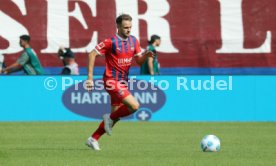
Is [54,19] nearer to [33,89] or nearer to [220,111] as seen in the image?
[33,89]

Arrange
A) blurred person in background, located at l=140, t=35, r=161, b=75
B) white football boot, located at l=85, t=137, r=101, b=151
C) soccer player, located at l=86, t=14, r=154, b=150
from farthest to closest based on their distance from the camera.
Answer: blurred person in background, located at l=140, t=35, r=161, b=75, soccer player, located at l=86, t=14, r=154, b=150, white football boot, located at l=85, t=137, r=101, b=151

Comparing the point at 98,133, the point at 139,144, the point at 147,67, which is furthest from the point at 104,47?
the point at 147,67

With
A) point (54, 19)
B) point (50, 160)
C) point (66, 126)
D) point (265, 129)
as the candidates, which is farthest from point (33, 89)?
point (50, 160)

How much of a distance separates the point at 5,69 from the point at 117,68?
29.4 ft

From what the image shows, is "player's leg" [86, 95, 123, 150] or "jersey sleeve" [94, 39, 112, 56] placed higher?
"jersey sleeve" [94, 39, 112, 56]

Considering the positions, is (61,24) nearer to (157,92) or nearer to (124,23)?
(157,92)

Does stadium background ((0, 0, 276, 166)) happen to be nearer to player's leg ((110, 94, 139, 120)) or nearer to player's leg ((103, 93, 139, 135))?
player's leg ((103, 93, 139, 135))

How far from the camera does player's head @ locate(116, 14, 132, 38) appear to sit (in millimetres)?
11750

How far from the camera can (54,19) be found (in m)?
23.1

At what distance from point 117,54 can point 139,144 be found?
142 cm

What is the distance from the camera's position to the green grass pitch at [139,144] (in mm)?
10109

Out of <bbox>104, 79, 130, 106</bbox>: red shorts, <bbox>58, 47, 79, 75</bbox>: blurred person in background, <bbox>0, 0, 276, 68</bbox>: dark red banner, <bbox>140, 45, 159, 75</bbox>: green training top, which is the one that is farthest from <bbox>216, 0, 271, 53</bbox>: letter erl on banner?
<bbox>104, 79, 130, 106</bbox>: red shorts

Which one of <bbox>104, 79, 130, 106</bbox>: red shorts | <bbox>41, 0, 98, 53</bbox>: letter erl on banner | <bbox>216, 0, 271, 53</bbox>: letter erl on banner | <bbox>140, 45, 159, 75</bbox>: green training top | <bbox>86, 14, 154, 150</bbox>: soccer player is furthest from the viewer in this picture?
<bbox>216, 0, 271, 53</bbox>: letter erl on banner

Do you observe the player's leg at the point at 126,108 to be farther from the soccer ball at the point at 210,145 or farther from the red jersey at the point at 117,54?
the soccer ball at the point at 210,145
